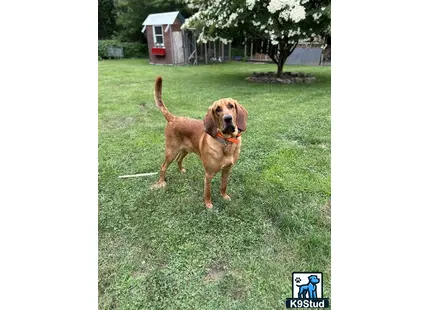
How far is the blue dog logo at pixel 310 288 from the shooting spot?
2.07 metres

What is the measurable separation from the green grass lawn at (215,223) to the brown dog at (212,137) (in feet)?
1.15

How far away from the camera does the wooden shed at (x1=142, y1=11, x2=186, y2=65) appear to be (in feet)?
47.4

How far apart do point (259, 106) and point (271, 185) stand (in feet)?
12.2

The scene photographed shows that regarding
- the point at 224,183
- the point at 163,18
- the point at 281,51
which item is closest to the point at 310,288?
the point at 224,183

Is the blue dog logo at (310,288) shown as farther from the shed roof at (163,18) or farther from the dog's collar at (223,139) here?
the shed roof at (163,18)

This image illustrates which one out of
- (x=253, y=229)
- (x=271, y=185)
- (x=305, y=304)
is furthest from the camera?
(x=271, y=185)

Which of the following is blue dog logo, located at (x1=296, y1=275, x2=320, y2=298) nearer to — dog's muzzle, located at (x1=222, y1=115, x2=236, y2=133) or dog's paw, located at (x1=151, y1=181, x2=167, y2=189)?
dog's muzzle, located at (x1=222, y1=115, x2=236, y2=133)

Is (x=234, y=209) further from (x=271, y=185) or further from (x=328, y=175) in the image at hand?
(x=328, y=175)

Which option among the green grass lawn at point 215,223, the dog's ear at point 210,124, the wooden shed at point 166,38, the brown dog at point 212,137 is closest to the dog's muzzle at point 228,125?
the brown dog at point 212,137

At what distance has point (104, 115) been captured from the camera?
20.0 feet

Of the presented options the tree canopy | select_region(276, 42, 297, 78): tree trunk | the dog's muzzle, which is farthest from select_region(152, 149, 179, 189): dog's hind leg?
select_region(276, 42, 297, 78): tree trunk

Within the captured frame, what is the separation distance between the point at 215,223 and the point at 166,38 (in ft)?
46.7

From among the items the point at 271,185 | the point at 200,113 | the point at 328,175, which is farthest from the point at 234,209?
the point at 200,113

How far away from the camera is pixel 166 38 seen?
15.0 meters
